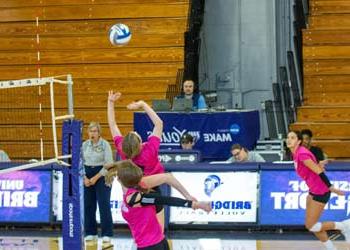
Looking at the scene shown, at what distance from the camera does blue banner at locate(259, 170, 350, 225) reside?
12.1 m

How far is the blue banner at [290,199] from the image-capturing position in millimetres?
12141

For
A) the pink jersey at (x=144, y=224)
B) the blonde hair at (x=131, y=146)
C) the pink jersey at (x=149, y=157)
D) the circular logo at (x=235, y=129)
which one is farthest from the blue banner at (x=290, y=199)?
the pink jersey at (x=144, y=224)

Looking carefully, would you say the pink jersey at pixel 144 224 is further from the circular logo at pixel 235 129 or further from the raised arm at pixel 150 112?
the circular logo at pixel 235 129

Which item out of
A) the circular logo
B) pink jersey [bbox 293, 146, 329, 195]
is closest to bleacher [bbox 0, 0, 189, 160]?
the circular logo

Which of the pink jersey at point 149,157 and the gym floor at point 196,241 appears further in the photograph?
the gym floor at point 196,241

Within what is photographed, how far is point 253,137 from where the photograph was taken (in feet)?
51.9

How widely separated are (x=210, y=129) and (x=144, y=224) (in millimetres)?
9722

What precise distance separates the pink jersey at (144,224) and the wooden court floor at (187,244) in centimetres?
478

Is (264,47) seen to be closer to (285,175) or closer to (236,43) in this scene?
(236,43)

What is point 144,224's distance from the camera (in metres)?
5.79

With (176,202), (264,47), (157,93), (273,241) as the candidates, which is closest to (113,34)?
(157,93)

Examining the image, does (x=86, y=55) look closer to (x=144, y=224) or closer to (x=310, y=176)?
(x=310, y=176)

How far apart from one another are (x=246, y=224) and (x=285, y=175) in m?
1.02

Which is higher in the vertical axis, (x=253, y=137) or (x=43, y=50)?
(x=43, y=50)
